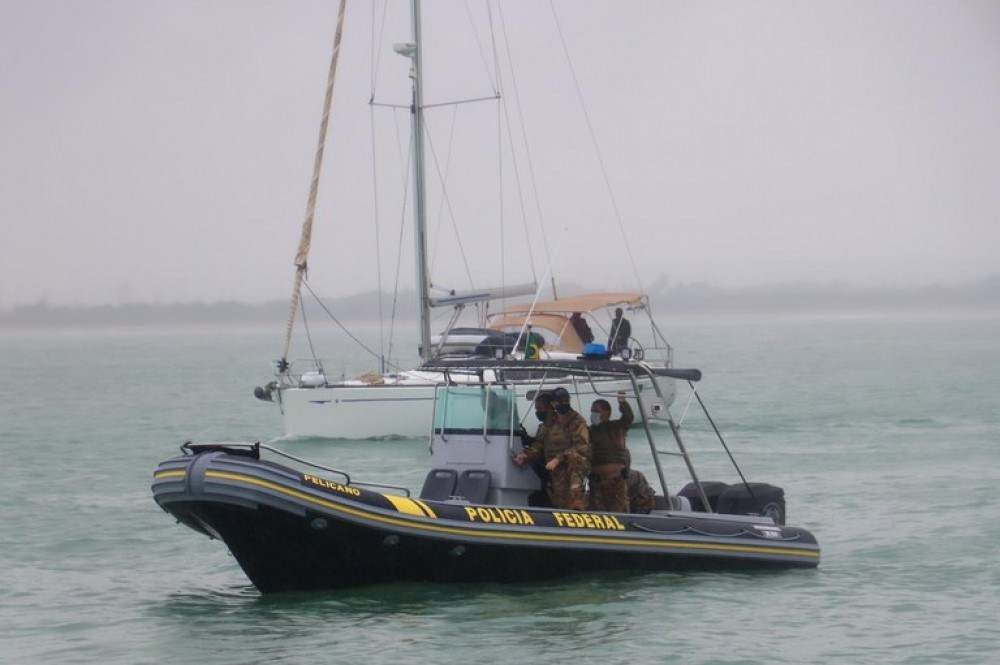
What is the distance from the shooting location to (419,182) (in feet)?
117

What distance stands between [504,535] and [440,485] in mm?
1221

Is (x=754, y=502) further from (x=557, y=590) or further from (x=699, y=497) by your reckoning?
(x=557, y=590)

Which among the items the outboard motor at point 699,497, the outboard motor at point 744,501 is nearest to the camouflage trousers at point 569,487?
the outboard motor at point 744,501

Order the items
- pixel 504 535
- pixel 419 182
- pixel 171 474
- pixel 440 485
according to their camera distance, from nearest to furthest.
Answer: pixel 171 474
pixel 504 535
pixel 440 485
pixel 419 182

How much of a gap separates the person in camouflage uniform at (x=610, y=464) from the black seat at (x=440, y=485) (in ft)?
4.71

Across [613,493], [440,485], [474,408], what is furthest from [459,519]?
[613,493]

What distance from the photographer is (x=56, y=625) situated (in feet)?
50.9

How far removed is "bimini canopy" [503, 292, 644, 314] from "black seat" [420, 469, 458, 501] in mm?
21317

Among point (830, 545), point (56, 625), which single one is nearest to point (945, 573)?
point (830, 545)

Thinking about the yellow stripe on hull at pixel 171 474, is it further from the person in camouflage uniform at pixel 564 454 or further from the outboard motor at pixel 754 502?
the outboard motor at pixel 754 502

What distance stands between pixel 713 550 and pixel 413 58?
21.8 meters

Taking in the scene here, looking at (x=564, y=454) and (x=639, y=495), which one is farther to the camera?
(x=639, y=495)

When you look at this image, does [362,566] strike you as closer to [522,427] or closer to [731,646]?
[522,427]

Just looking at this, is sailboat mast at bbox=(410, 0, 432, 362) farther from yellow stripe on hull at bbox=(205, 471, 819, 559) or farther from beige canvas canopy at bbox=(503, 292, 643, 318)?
yellow stripe on hull at bbox=(205, 471, 819, 559)
